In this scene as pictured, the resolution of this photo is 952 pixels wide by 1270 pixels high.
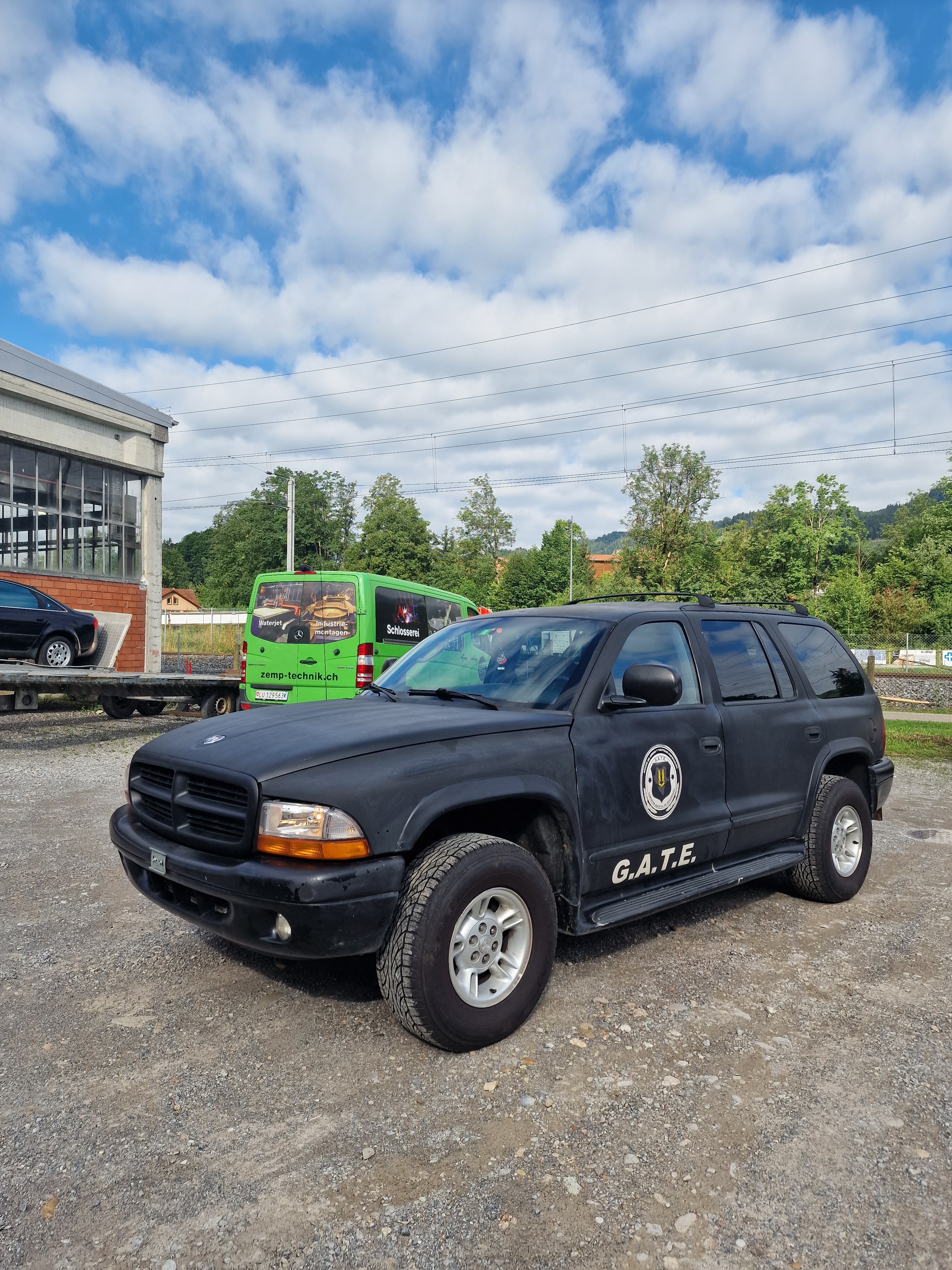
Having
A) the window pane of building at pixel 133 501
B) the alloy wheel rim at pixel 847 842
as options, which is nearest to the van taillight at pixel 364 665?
the alloy wheel rim at pixel 847 842

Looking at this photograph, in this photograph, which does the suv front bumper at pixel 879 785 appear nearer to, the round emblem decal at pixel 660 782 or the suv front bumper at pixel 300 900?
the round emblem decal at pixel 660 782

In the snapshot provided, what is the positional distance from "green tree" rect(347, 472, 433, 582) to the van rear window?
5371cm

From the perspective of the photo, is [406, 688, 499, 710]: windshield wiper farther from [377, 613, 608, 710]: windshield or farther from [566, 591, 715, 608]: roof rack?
[566, 591, 715, 608]: roof rack

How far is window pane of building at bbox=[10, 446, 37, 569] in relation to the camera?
18641 mm

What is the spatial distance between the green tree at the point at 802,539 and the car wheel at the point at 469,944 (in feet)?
165

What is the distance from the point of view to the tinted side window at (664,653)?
4.10m

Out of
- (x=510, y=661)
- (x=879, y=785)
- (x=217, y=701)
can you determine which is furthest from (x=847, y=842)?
(x=217, y=701)

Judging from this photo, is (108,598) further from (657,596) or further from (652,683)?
(652,683)

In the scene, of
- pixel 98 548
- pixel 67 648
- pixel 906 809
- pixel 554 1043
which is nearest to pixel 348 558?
pixel 98 548

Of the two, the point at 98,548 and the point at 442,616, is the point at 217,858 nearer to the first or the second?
the point at 442,616

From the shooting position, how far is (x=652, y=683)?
371 cm

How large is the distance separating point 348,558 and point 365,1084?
66.9 metres

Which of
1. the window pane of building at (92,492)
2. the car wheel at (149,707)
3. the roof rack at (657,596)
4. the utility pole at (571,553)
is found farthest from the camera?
the utility pole at (571,553)

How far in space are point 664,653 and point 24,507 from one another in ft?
60.5
